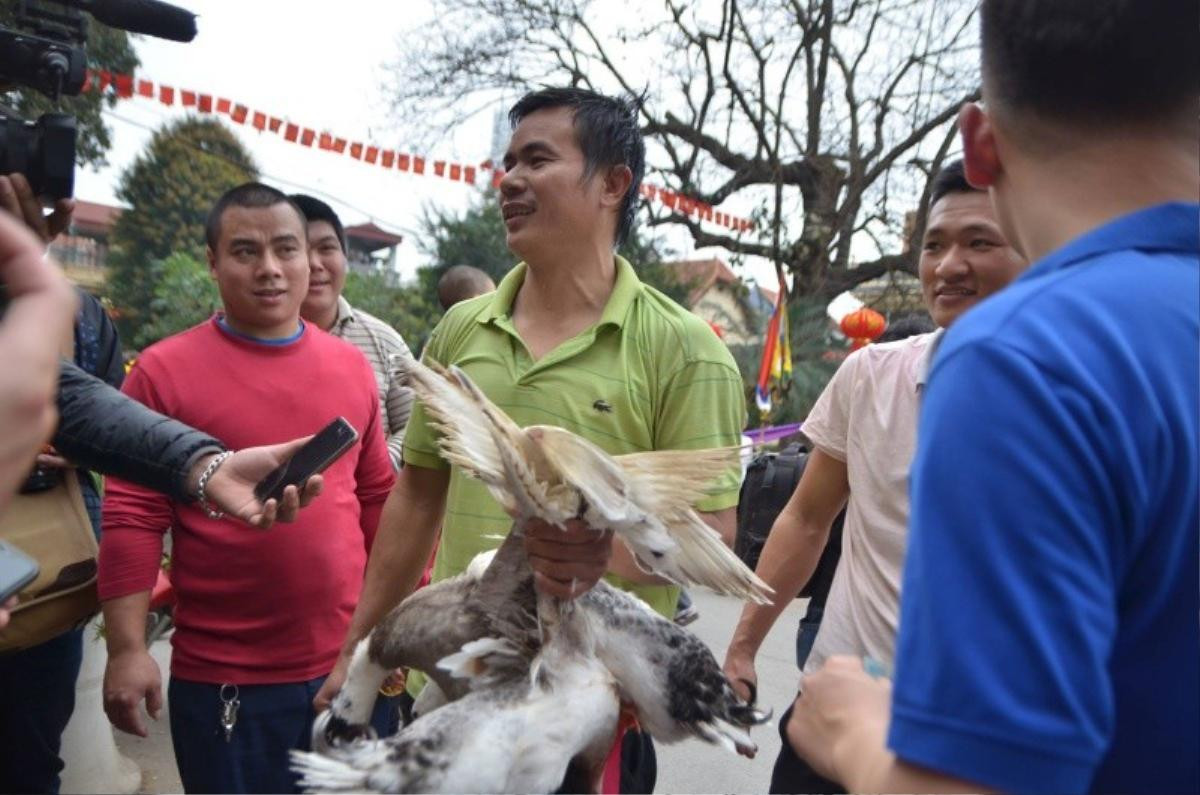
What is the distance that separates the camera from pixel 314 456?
1857 mm

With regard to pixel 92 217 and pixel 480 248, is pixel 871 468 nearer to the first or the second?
pixel 480 248

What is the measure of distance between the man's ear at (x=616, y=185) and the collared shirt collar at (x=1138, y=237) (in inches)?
55.0

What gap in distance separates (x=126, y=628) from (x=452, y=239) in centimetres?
1542

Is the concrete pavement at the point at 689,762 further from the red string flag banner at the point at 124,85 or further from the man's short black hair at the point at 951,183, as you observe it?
the red string flag banner at the point at 124,85

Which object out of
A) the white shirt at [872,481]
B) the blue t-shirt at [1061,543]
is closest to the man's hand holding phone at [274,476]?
the white shirt at [872,481]

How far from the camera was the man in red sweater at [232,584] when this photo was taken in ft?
7.47

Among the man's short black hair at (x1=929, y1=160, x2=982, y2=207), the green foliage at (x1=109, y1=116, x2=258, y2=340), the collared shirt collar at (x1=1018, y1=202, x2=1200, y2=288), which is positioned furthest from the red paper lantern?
the green foliage at (x1=109, y1=116, x2=258, y2=340)

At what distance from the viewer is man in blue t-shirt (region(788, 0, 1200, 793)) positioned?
2.33ft

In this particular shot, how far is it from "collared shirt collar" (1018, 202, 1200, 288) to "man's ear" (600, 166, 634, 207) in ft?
4.58

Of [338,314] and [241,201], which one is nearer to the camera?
[241,201]

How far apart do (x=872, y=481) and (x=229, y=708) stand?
64.8 inches

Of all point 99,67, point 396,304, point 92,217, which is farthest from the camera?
point 92,217

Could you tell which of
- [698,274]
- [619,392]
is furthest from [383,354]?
[698,274]

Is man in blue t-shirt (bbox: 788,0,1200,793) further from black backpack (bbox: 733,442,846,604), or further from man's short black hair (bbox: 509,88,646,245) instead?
black backpack (bbox: 733,442,846,604)
